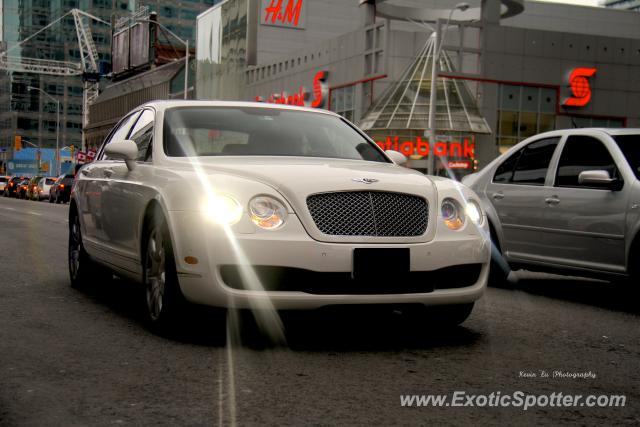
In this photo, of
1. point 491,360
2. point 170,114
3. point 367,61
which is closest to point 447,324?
point 491,360

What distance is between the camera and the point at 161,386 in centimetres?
451

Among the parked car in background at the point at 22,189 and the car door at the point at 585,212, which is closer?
the car door at the point at 585,212

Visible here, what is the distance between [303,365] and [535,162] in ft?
15.9

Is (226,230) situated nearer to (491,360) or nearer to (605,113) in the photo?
(491,360)

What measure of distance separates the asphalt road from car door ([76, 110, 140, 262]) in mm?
464

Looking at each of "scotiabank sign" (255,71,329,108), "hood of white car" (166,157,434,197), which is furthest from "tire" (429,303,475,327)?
"scotiabank sign" (255,71,329,108)

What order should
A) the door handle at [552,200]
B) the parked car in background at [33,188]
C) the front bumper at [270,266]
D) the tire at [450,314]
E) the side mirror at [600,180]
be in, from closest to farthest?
the front bumper at [270,266] → the tire at [450,314] → the side mirror at [600,180] → the door handle at [552,200] → the parked car in background at [33,188]

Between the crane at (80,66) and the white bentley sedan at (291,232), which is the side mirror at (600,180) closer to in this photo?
the white bentley sedan at (291,232)

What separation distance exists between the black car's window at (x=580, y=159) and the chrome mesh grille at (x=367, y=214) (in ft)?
10.7

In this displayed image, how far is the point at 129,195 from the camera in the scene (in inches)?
264

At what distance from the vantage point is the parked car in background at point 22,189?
6075cm

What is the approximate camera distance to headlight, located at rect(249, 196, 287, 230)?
545 cm

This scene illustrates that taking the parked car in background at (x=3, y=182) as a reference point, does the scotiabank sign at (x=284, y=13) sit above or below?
above

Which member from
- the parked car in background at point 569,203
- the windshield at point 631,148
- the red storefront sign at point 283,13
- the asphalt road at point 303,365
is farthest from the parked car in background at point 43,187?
the windshield at point 631,148
